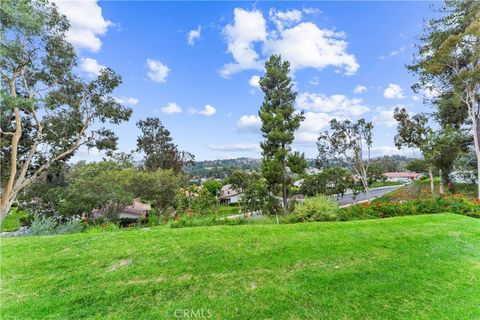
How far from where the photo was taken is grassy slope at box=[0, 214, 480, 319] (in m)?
2.78

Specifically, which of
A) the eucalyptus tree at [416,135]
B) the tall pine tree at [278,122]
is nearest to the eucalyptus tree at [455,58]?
the eucalyptus tree at [416,135]

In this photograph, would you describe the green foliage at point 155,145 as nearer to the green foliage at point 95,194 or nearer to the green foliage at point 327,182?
the green foliage at point 95,194

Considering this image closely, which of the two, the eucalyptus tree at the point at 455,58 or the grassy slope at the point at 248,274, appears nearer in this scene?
the grassy slope at the point at 248,274

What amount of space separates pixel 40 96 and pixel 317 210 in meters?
13.6

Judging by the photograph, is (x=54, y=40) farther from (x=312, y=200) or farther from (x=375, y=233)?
(x=375, y=233)

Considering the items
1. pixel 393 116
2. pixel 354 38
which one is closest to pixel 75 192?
pixel 354 38

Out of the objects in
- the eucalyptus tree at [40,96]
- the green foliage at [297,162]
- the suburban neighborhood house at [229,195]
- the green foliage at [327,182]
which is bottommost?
the suburban neighborhood house at [229,195]

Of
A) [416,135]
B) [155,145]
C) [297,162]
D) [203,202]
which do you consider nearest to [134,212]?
[155,145]

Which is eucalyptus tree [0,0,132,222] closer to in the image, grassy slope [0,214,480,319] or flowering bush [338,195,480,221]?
grassy slope [0,214,480,319]

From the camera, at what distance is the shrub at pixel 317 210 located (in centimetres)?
723

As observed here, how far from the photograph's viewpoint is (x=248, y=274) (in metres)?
3.49

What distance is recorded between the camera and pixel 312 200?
762cm

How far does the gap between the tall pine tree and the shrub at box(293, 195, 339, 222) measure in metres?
8.08

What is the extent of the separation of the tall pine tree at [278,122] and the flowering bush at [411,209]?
7.74 meters
